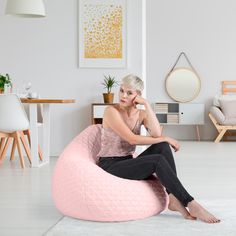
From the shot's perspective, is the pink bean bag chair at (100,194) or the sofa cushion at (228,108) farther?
the sofa cushion at (228,108)

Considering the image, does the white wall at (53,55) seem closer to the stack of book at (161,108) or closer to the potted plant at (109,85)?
the potted plant at (109,85)

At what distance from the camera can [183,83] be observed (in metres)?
10.7

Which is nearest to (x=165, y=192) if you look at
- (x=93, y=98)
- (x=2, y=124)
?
(x=2, y=124)

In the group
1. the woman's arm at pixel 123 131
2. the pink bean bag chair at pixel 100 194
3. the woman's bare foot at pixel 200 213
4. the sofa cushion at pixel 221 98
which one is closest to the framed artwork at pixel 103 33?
the sofa cushion at pixel 221 98

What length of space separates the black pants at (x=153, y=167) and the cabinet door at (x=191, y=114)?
6604mm

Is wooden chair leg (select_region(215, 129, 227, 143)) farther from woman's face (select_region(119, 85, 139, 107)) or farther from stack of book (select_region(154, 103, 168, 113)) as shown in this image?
woman's face (select_region(119, 85, 139, 107))

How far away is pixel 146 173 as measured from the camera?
374 cm

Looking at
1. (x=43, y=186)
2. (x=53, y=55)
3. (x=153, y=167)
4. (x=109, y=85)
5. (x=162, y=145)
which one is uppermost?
(x=53, y=55)

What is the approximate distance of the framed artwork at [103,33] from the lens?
734 cm

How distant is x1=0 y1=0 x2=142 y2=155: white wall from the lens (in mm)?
7363

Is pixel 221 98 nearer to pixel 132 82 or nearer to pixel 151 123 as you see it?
pixel 151 123

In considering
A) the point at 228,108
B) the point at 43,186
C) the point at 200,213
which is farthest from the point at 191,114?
the point at 200,213

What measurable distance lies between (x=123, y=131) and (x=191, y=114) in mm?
6766

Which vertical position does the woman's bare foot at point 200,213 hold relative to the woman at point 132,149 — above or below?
below
